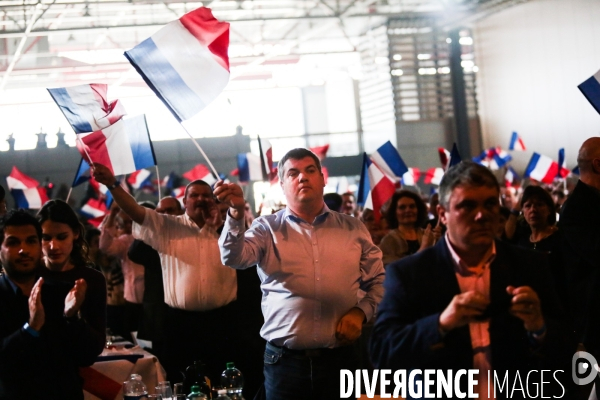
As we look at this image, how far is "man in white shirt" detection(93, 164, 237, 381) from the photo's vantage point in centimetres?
554

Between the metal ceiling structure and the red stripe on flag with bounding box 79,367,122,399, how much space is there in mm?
16068

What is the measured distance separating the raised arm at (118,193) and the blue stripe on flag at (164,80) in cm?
60

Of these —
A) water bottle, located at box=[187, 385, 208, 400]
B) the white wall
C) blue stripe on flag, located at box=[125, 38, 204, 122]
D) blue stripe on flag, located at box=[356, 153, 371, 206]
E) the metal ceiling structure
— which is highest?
the metal ceiling structure

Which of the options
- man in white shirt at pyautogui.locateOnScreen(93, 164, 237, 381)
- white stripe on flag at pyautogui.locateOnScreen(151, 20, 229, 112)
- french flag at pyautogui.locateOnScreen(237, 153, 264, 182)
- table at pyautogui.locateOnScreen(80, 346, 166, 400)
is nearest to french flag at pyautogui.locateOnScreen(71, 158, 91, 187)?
man in white shirt at pyautogui.locateOnScreen(93, 164, 237, 381)

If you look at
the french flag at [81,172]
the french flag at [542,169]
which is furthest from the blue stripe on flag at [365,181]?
the french flag at [542,169]

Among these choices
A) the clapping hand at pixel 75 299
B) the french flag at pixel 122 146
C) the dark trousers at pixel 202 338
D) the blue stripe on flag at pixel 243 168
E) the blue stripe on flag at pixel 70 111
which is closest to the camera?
the clapping hand at pixel 75 299

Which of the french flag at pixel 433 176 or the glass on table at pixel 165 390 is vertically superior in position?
the french flag at pixel 433 176

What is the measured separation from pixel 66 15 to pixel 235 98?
22.8ft

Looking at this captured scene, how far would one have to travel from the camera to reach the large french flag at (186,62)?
15.0 feet

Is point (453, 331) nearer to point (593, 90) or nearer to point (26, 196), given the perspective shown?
point (593, 90)

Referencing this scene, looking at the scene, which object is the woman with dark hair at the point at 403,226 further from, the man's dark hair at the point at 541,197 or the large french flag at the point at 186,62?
the large french flag at the point at 186,62

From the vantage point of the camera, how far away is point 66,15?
73.6 ft

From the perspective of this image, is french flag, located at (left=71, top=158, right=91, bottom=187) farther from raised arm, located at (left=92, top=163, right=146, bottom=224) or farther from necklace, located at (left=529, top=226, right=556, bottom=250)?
necklace, located at (left=529, top=226, right=556, bottom=250)

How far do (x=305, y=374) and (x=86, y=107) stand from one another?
2.85 m
